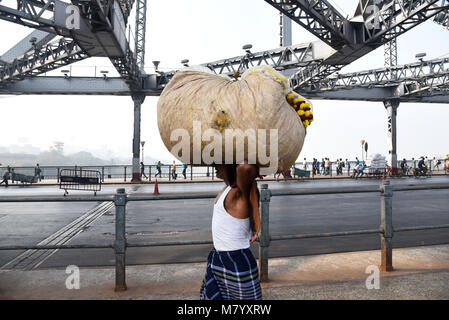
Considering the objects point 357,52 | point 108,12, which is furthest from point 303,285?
point 357,52

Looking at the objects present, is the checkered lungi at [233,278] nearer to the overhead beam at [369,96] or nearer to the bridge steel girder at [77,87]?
the bridge steel girder at [77,87]

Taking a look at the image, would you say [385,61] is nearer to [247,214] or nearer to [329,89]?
[329,89]

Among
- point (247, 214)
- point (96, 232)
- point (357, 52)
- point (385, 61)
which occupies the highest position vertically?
point (385, 61)

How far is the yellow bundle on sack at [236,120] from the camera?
171 cm

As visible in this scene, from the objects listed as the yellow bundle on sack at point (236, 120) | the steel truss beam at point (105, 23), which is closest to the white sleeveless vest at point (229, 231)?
the yellow bundle on sack at point (236, 120)

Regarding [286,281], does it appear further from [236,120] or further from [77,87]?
[77,87]

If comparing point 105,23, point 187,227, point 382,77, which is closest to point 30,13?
point 105,23

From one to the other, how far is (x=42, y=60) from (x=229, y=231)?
20.2m

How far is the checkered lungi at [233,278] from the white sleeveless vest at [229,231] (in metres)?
0.04

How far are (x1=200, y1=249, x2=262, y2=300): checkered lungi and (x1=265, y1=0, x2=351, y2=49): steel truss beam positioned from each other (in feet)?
39.2

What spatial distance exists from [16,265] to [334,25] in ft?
44.6

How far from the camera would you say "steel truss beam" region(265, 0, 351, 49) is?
1229cm
